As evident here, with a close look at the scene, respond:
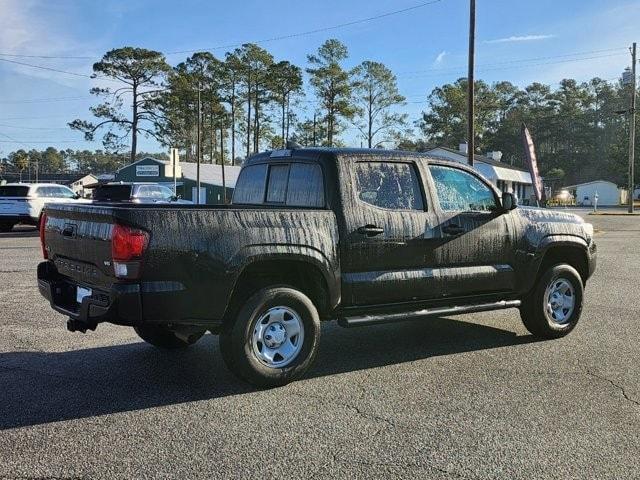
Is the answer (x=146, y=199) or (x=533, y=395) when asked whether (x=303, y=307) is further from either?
(x=146, y=199)

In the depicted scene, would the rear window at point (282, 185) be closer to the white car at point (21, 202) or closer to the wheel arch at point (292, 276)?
the wheel arch at point (292, 276)

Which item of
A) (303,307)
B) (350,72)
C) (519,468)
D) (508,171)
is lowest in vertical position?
(519,468)

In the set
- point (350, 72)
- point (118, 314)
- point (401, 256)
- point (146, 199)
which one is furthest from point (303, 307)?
point (350, 72)

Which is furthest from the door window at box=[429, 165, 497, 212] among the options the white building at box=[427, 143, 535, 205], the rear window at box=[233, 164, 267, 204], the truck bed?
the white building at box=[427, 143, 535, 205]

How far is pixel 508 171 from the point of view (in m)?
58.9

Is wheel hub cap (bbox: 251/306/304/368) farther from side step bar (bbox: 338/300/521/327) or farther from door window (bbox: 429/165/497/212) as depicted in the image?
door window (bbox: 429/165/497/212)

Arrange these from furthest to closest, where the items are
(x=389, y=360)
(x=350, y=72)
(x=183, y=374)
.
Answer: (x=350, y=72) → (x=389, y=360) → (x=183, y=374)

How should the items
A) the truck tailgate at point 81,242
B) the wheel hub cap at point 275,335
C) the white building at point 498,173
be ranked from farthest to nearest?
1. the white building at point 498,173
2. the wheel hub cap at point 275,335
3. the truck tailgate at point 81,242

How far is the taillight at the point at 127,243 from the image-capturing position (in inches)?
167

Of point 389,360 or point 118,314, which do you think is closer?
point 118,314

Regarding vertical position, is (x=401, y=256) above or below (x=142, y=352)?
above

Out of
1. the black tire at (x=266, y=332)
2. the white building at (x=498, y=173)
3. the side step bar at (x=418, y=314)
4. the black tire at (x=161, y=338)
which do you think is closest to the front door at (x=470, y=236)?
the side step bar at (x=418, y=314)

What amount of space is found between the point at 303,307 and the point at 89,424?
179 cm

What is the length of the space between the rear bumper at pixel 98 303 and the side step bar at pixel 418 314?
5.84ft
